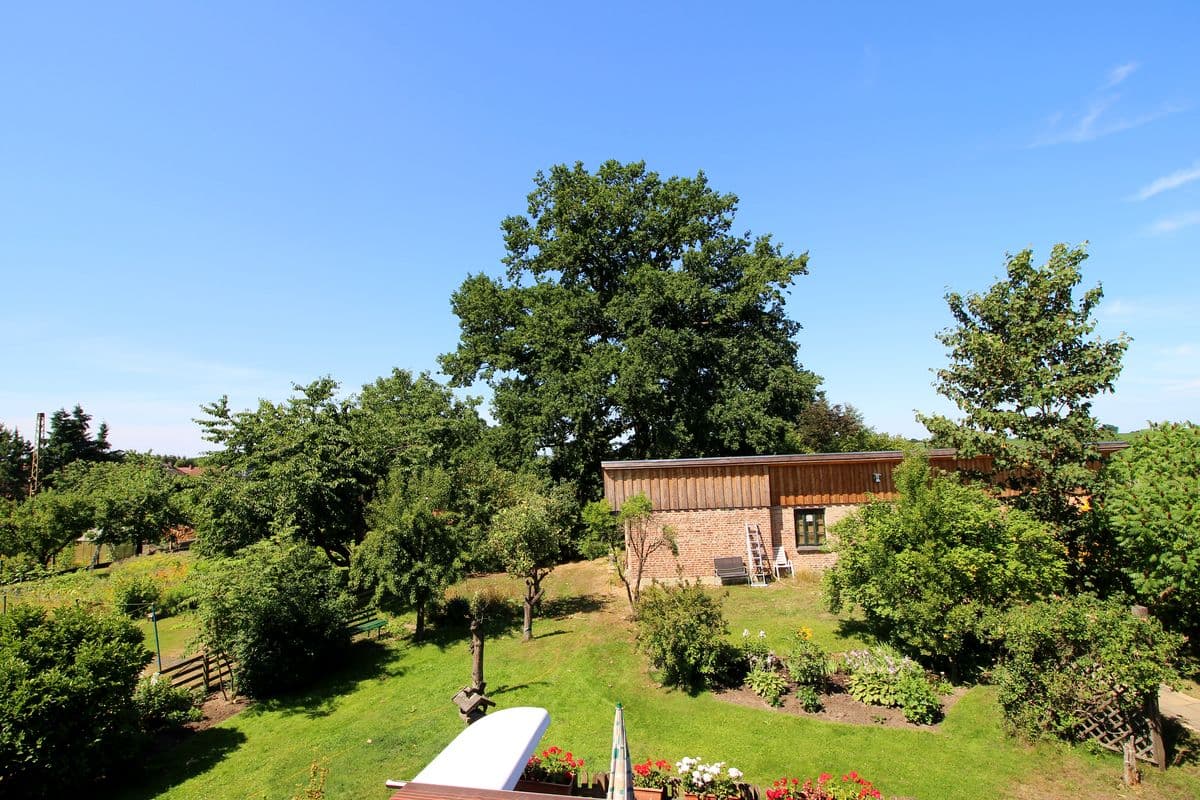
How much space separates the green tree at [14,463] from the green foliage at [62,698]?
6118cm

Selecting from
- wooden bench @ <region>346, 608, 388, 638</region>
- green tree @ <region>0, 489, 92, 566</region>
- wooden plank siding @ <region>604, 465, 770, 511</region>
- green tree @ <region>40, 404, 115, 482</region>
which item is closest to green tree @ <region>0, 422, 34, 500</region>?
green tree @ <region>40, 404, 115, 482</region>

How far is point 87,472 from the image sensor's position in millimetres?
43531

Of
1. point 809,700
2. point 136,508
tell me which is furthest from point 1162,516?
point 136,508

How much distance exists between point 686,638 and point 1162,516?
9.37 metres

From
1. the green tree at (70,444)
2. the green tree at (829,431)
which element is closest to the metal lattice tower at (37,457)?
the green tree at (70,444)

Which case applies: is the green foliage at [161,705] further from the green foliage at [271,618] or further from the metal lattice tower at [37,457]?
the metal lattice tower at [37,457]

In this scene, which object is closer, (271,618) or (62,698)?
(62,698)

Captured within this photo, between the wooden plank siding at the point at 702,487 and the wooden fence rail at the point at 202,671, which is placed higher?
the wooden plank siding at the point at 702,487

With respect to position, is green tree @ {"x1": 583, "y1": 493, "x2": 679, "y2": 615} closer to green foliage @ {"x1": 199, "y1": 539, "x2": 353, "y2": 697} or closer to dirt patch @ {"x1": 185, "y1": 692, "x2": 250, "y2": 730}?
green foliage @ {"x1": 199, "y1": 539, "x2": 353, "y2": 697}

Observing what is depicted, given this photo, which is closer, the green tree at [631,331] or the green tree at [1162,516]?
the green tree at [1162,516]

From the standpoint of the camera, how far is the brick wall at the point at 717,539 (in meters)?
20.6

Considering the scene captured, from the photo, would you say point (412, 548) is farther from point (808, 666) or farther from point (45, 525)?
point (45, 525)

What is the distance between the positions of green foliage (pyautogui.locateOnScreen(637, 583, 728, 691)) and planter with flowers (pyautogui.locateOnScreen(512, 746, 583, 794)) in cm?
396

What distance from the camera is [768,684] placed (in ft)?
38.1
